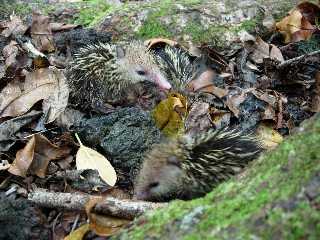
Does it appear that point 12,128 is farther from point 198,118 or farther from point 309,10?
point 309,10

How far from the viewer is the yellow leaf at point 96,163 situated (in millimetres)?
4297

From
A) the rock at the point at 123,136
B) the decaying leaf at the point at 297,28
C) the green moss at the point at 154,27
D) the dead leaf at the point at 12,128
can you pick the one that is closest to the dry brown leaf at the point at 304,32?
the decaying leaf at the point at 297,28

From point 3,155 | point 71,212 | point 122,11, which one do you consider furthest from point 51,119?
point 122,11

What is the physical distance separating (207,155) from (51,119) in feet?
5.92

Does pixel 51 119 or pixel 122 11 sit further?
pixel 122 11

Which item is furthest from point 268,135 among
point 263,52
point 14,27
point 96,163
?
point 14,27

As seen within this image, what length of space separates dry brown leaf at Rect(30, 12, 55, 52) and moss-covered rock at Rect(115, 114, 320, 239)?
4226 millimetres

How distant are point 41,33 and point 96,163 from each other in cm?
278

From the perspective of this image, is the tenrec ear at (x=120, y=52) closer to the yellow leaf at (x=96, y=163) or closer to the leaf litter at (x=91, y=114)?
the leaf litter at (x=91, y=114)

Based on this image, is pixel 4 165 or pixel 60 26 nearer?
pixel 4 165

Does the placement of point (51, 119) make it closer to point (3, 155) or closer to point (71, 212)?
point (3, 155)

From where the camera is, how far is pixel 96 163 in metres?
4.45

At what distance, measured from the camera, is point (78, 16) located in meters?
7.06

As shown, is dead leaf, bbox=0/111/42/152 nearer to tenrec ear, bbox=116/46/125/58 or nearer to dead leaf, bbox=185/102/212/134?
tenrec ear, bbox=116/46/125/58
